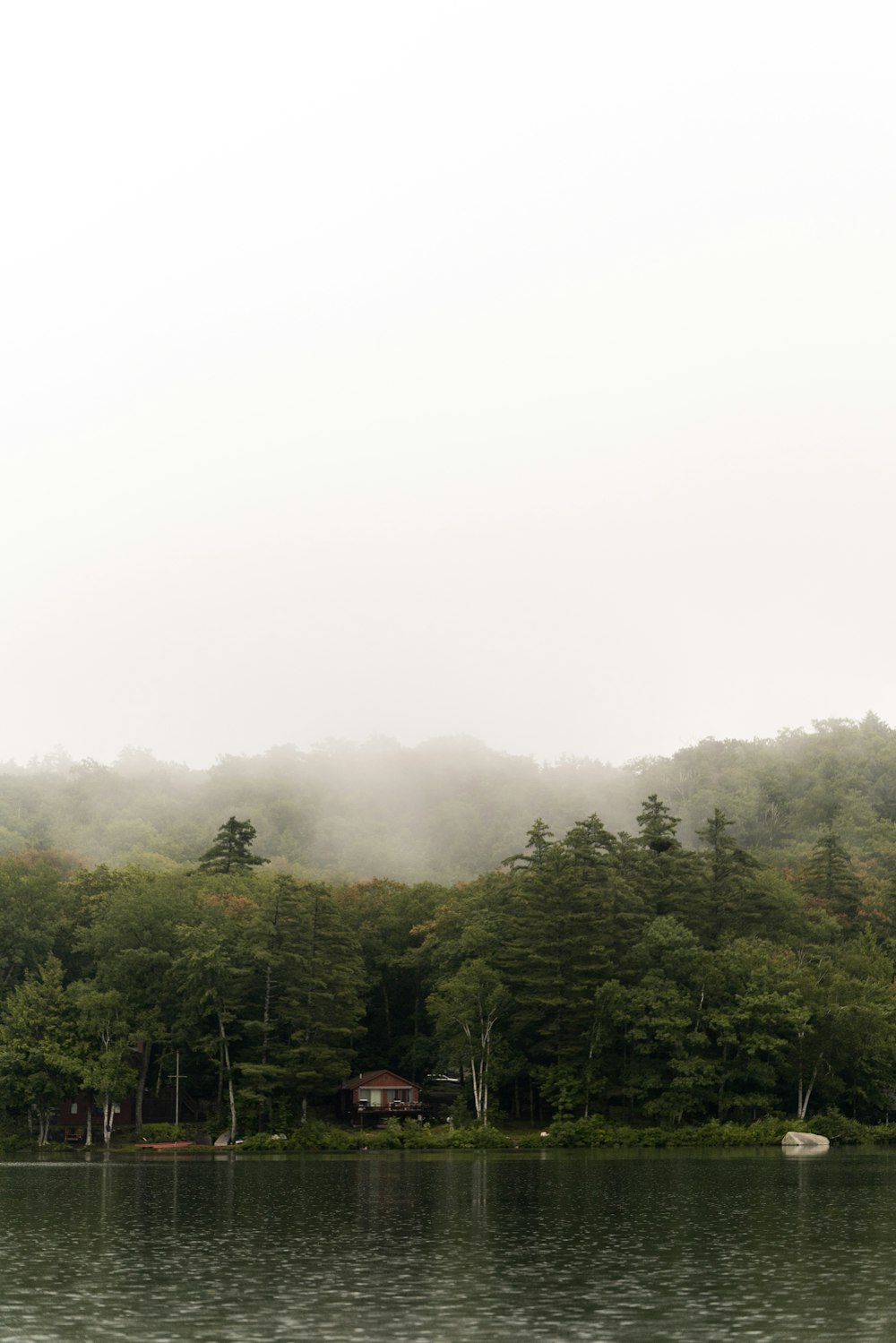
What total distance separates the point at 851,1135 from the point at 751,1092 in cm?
775

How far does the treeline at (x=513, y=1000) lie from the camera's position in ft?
321

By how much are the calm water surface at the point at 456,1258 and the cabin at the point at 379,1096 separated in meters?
37.1

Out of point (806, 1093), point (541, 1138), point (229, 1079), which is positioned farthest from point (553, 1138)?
point (229, 1079)

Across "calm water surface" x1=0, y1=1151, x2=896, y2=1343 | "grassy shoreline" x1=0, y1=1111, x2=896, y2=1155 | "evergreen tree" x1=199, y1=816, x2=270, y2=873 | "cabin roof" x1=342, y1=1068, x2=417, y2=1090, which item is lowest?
"grassy shoreline" x1=0, y1=1111, x2=896, y2=1155

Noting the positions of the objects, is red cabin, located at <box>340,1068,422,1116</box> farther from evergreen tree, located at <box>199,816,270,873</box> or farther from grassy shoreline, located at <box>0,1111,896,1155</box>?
evergreen tree, located at <box>199,816,270,873</box>

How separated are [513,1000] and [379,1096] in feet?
42.0

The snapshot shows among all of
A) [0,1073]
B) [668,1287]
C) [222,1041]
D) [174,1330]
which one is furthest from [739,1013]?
[174,1330]

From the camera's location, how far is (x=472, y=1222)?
46312 millimetres

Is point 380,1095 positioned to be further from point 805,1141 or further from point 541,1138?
point 805,1141

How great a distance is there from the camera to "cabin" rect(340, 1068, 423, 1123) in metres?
104

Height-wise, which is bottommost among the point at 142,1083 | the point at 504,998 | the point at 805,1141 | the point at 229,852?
the point at 805,1141

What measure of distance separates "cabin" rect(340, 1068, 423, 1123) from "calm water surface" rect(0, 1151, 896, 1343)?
1460 inches

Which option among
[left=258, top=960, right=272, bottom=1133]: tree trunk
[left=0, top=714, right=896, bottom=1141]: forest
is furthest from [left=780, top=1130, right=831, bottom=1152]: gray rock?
[left=258, top=960, right=272, bottom=1133]: tree trunk

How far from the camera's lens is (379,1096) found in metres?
105
